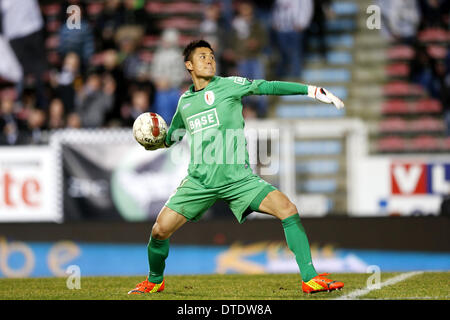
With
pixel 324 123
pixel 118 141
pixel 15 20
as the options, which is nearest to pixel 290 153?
pixel 324 123

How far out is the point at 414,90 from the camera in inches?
605

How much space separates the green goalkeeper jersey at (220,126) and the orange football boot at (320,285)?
42.5 inches

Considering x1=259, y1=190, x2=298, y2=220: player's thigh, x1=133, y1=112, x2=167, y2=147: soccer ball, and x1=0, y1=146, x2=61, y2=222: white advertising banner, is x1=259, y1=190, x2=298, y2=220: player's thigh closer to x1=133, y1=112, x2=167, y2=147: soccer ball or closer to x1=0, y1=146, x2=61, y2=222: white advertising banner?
x1=133, y1=112, x2=167, y2=147: soccer ball

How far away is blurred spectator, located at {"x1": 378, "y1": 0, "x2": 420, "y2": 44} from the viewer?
49.4 ft

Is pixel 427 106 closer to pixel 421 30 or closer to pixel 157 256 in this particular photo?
pixel 421 30

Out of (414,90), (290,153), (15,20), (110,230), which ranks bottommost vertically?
(110,230)

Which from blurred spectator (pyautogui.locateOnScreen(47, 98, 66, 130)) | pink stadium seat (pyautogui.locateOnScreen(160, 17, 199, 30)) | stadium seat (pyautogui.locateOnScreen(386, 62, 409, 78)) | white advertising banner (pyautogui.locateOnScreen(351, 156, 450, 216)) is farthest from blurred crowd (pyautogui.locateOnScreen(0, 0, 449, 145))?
white advertising banner (pyautogui.locateOnScreen(351, 156, 450, 216))
